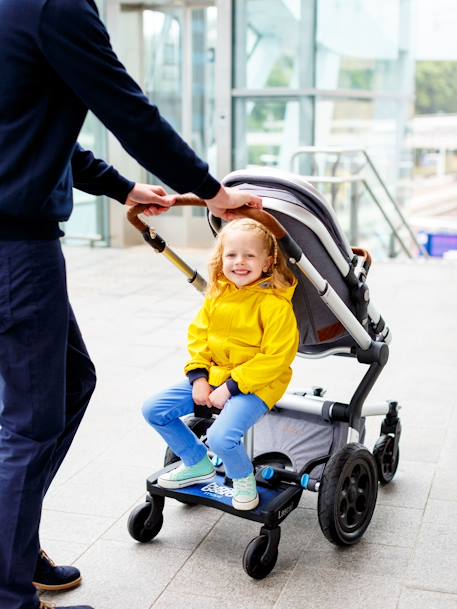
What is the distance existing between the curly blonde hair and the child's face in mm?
16

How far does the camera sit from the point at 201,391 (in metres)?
3.15

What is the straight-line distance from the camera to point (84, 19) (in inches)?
88.1

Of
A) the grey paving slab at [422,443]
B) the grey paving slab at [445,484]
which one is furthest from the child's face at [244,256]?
the grey paving slab at [422,443]

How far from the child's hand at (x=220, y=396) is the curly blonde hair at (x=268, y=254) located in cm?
32

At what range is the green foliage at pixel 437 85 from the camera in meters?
29.0

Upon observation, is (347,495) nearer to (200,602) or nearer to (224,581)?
(224,581)

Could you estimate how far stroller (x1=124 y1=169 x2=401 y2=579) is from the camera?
3029 mm

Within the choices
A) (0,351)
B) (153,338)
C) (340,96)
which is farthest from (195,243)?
(0,351)

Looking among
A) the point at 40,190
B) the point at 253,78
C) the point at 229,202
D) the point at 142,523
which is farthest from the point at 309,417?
the point at 253,78

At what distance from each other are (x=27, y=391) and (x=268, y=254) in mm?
969

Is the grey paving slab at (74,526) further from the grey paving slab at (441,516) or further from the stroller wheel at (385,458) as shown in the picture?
the grey paving slab at (441,516)

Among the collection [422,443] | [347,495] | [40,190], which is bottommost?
[422,443]

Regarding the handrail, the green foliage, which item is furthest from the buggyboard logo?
the green foliage

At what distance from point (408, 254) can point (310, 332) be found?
824 centimetres
